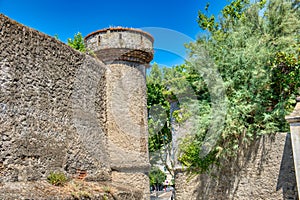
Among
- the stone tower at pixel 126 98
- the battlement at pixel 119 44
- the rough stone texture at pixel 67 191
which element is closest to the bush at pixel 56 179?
the rough stone texture at pixel 67 191

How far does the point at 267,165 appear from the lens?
8906 millimetres

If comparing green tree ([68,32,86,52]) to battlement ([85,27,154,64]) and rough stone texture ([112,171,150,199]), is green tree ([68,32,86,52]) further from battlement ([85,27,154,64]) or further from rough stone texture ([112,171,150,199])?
rough stone texture ([112,171,150,199])

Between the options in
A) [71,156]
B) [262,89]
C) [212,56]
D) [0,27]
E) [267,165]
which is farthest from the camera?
[212,56]

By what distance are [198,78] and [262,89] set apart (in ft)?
7.12

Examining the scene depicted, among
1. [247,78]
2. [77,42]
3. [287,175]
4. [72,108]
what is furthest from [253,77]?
[77,42]

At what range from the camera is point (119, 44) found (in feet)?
26.7

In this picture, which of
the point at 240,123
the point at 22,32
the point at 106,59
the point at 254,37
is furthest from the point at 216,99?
the point at 22,32

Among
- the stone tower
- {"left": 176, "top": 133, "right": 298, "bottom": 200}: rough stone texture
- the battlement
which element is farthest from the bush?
{"left": 176, "top": 133, "right": 298, "bottom": 200}: rough stone texture

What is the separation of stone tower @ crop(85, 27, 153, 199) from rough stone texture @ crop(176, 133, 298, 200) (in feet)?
9.91

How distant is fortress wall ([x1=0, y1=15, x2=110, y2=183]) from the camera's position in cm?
506

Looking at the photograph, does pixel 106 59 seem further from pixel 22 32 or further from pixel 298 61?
pixel 298 61

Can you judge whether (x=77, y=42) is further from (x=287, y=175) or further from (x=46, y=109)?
(x=287, y=175)

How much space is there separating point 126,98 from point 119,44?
55.1 inches

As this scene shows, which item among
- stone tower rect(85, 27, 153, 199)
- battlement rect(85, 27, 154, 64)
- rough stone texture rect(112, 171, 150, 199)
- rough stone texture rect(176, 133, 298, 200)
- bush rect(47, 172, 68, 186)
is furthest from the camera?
rough stone texture rect(176, 133, 298, 200)
